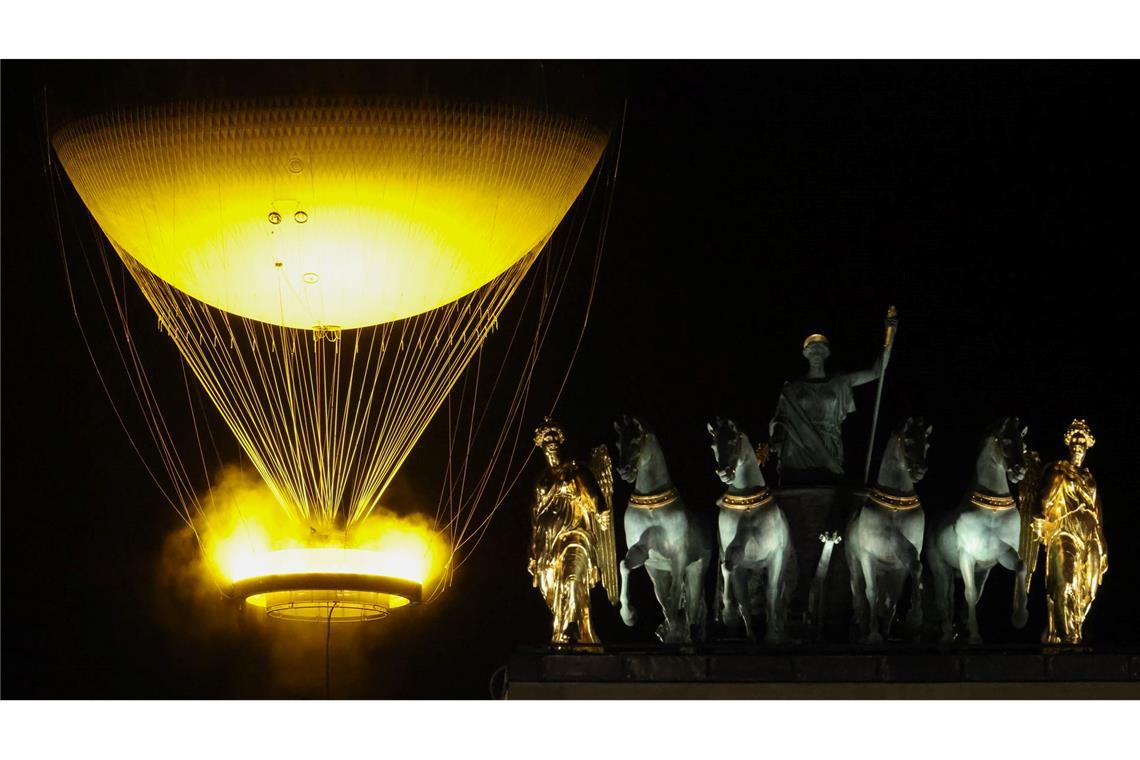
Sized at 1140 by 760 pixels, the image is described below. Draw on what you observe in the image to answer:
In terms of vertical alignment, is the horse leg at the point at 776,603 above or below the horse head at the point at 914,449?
below

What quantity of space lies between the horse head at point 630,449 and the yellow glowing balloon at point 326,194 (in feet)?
5.79

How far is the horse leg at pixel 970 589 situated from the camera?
58.8 feet

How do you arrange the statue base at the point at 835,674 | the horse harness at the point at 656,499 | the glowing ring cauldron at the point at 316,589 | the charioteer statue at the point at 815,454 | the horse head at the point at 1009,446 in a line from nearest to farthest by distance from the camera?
the statue base at the point at 835,674 → the horse head at the point at 1009,446 → the horse harness at the point at 656,499 → the charioteer statue at the point at 815,454 → the glowing ring cauldron at the point at 316,589

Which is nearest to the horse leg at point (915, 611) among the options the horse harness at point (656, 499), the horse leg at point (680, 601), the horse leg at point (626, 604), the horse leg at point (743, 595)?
the horse leg at point (743, 595)

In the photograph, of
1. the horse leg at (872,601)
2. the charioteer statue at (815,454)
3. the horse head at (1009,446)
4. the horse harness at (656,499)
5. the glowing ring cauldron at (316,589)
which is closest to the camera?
the horse head at (1009,446)

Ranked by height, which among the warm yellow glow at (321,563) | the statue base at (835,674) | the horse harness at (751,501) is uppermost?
the horse harness at (751,501)

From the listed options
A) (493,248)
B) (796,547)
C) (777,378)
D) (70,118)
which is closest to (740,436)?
(796,547)

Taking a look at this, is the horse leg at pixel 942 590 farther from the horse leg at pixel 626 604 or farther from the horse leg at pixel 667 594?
the horse leg at pixel 626 604

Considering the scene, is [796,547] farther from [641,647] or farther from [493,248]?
[493,248]

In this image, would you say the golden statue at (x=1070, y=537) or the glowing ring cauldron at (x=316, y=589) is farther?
the glowing ring cauldron at (x=316, y=589)

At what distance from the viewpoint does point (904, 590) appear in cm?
1886

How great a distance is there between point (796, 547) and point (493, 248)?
9.72 ft

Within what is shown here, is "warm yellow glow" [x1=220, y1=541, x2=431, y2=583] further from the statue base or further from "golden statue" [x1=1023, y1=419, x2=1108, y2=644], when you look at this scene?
"golden statue" [x1=1023, y1=419, x2=1108, y2=644]

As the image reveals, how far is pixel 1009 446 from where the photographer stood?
696 inches
